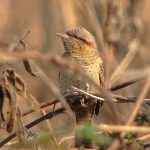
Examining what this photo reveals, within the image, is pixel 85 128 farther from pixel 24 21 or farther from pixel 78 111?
pixel 24 21

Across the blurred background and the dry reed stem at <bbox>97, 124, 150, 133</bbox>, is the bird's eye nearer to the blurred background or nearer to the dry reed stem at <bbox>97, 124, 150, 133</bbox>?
the blurred background

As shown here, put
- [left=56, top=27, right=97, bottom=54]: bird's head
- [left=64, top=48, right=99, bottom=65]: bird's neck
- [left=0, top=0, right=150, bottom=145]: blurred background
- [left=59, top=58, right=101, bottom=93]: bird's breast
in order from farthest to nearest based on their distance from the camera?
1. [left=0, top=0, right=150, bottom=145]: blurred background
2. [left=56, top=27, right=97, bottom=54]: bird's head
3. [left=64, top=48, right=99, bottom=65]: bird's neck
4. [left=59, top=58, right=101, bottom=93]: bird's breast

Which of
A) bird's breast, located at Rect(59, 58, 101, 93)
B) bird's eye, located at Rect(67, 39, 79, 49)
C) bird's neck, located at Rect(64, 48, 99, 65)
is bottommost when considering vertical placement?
bird's breast, located at Rect(59, 58, 101, 93)

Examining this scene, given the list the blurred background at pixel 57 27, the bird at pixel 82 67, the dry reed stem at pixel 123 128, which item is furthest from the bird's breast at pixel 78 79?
the dry reed stem at pixel 123 128

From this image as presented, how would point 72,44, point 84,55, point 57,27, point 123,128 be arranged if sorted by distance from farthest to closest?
1. point 57,27
2. point 72,44
3. point 84,55
4. point 123,128

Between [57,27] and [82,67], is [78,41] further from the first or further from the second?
[57,27]

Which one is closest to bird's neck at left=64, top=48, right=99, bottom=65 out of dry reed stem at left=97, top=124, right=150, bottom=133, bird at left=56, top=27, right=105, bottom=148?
bird at left=56, top=27, right=105, bottom=148

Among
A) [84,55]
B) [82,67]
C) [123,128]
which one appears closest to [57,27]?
[84,55]
